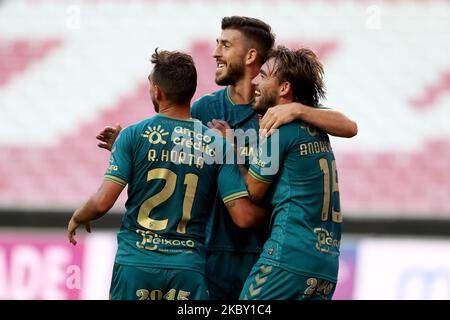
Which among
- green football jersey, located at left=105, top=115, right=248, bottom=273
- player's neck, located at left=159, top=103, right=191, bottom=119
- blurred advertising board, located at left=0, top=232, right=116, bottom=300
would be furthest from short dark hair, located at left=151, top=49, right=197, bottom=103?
blurred advertising board, located at left=0, top=232, right=116, bottom=300

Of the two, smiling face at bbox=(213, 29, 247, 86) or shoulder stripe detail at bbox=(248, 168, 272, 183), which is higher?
smiling face at bbox=(213, 29, 247, 86)

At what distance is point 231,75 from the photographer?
487 centimetres

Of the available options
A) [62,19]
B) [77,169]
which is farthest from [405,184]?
[62,19]

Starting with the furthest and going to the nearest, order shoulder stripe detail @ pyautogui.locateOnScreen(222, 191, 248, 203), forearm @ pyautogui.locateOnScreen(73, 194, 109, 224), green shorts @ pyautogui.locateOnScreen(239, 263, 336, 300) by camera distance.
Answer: shoulder stripe detail @ pyautogui.locateOnScreen(222, 191, 248, 203) → forearm @ pyautogui.locateOnScreen(73, 194, 109, 224) → green shorts @ pyautogui.locateOnScreen(239, 263, 336, 300)

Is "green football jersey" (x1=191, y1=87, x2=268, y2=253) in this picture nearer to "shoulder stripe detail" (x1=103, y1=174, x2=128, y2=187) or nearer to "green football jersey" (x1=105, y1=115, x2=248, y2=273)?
"green football jersey" (x1=105, y1=115, x2=248, y2=273)

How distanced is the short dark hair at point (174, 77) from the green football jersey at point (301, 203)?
490mm

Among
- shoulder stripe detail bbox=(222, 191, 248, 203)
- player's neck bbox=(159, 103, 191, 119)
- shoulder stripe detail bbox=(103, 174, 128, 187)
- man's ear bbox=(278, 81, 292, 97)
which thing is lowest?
shoulder stripe detail bbox=(222, 191, 248, 203)

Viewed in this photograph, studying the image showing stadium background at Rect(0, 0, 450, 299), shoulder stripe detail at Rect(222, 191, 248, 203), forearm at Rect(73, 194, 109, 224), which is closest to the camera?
forearm at Rect(73, 194, 109, 224)

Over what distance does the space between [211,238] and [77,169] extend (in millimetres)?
5156

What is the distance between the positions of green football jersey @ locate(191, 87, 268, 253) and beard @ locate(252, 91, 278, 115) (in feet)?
0.99

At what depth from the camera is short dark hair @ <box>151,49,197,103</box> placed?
4340 mm

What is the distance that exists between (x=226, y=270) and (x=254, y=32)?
1327 mm

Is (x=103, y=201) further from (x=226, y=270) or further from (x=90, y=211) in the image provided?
(x=226, y=270)

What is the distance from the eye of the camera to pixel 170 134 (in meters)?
4.28
